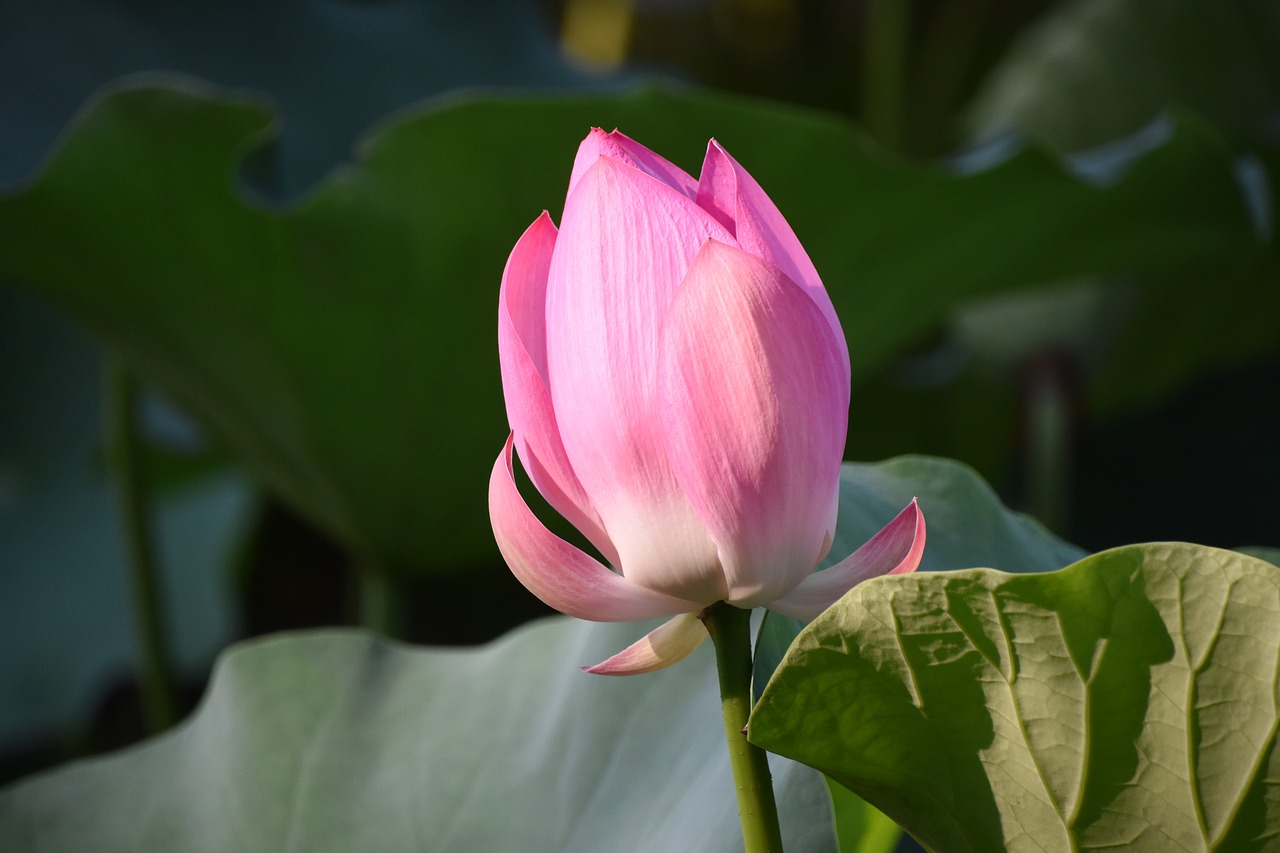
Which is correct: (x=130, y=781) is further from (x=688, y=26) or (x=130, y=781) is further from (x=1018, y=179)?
(x=688, y=26)

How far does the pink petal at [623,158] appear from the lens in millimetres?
239

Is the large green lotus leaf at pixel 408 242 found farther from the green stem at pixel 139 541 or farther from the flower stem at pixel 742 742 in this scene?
the flower stem at pixel 742 742

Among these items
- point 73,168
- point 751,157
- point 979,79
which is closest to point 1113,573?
point 751,157

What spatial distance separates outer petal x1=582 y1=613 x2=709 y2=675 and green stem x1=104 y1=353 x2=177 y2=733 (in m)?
0.81

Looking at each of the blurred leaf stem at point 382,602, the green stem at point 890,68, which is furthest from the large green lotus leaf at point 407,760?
the green stem at point 890,68

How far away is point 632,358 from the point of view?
225 mm

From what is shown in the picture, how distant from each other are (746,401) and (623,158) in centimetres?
6

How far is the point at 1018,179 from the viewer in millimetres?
750

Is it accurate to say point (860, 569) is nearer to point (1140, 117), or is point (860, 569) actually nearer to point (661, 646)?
point (661, 646)

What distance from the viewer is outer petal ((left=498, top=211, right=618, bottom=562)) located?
0.77 ft

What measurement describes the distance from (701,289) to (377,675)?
38 cm

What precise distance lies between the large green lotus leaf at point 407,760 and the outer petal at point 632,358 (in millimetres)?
204

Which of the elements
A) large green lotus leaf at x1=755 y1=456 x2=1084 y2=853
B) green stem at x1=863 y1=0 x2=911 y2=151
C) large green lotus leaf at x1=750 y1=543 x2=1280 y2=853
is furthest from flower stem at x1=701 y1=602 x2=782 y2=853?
green stem at x1=863 y1=0 x2=911 y2=151

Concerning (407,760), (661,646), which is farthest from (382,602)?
(661,646)
